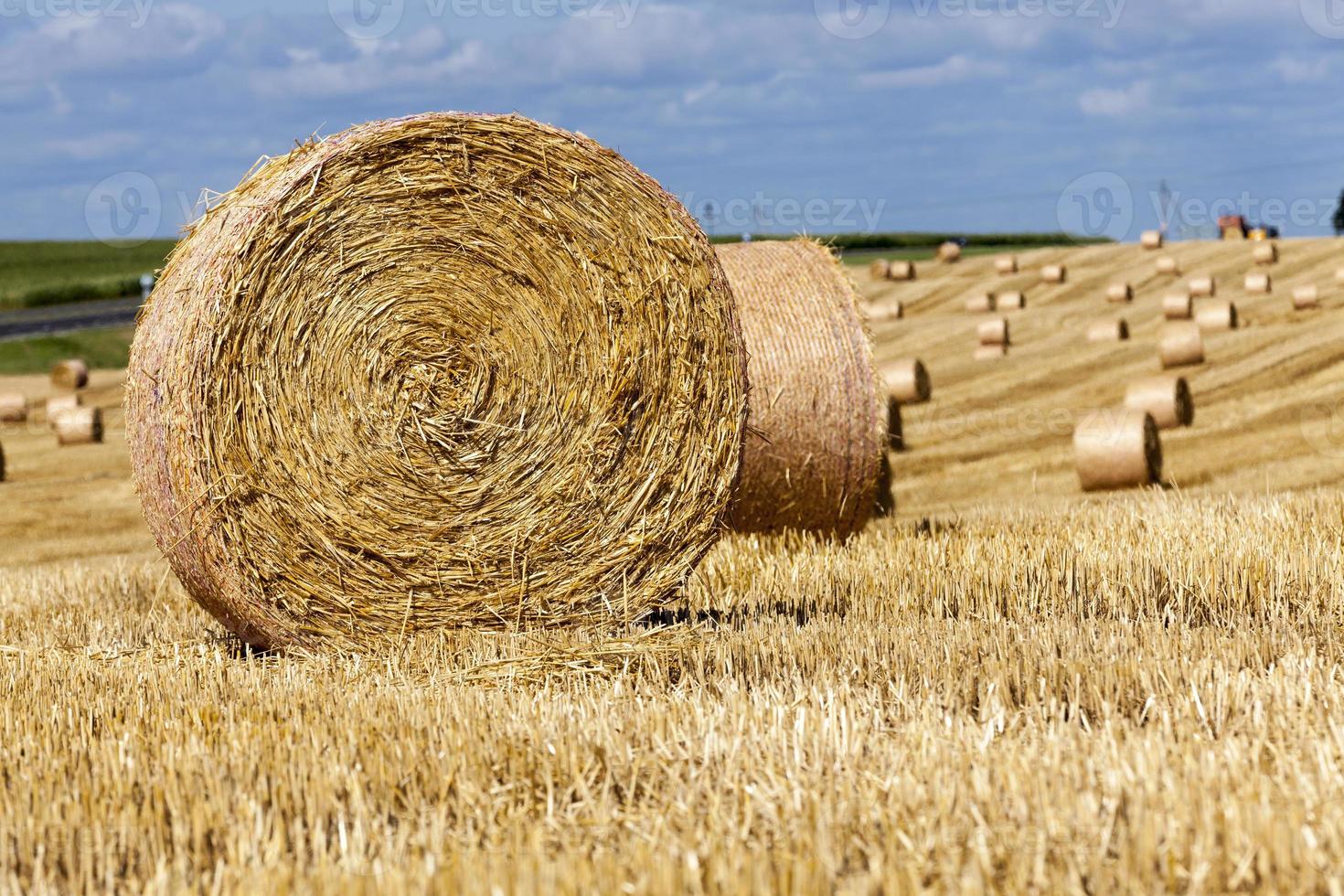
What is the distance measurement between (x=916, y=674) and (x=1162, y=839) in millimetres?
1779

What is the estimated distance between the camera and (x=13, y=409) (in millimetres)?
23859

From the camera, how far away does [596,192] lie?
21.3 feet

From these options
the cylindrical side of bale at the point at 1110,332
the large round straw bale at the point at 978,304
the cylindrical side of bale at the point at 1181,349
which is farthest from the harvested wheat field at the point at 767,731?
the large round straw bale at the point at 978,304

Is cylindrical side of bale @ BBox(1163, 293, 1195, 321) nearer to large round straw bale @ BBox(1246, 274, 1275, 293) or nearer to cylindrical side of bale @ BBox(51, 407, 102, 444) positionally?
large round straw bale @ BBox(1246, 274, 1275, 293)

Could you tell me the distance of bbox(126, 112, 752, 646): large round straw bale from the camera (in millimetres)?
6109

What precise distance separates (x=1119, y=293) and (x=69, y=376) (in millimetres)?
18701

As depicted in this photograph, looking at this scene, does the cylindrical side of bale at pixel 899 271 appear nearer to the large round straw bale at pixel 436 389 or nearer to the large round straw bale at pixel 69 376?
the large round straw bale at pixel 69 376

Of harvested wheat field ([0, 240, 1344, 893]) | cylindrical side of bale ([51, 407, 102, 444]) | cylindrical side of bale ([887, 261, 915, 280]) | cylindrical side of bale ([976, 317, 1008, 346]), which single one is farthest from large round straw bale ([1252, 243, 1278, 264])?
harvested wheat field ([0, 240, 1344, 893])

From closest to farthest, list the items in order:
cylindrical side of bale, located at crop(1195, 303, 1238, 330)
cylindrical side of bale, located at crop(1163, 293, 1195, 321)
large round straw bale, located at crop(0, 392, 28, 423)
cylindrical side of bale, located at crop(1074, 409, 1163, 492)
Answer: cylindrical side of bale, located at crop(1074, 409, 1163, 492)
cylindrical side of bale, located at crop(1195, 303, 1238, 330)
large round straw bale, located at crop(0, 392, 28, 423)
cylindrical side of bale, located at crop(1163, 293, 1195, 321)

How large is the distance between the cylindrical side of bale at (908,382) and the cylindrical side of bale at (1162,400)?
347 centimetres

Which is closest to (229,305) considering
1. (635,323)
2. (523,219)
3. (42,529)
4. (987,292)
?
(523,219)

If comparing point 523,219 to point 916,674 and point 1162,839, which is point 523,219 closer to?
point 916,674

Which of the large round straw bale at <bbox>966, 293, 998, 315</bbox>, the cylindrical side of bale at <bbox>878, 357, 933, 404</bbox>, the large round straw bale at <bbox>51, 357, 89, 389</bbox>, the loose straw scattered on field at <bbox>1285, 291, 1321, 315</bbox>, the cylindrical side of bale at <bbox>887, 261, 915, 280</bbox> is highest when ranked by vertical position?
the cylindrical side of bale at <bbox>887, 261, 915, 280</bbox>

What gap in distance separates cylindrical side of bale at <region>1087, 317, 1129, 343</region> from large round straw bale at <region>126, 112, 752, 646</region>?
58.1ft
